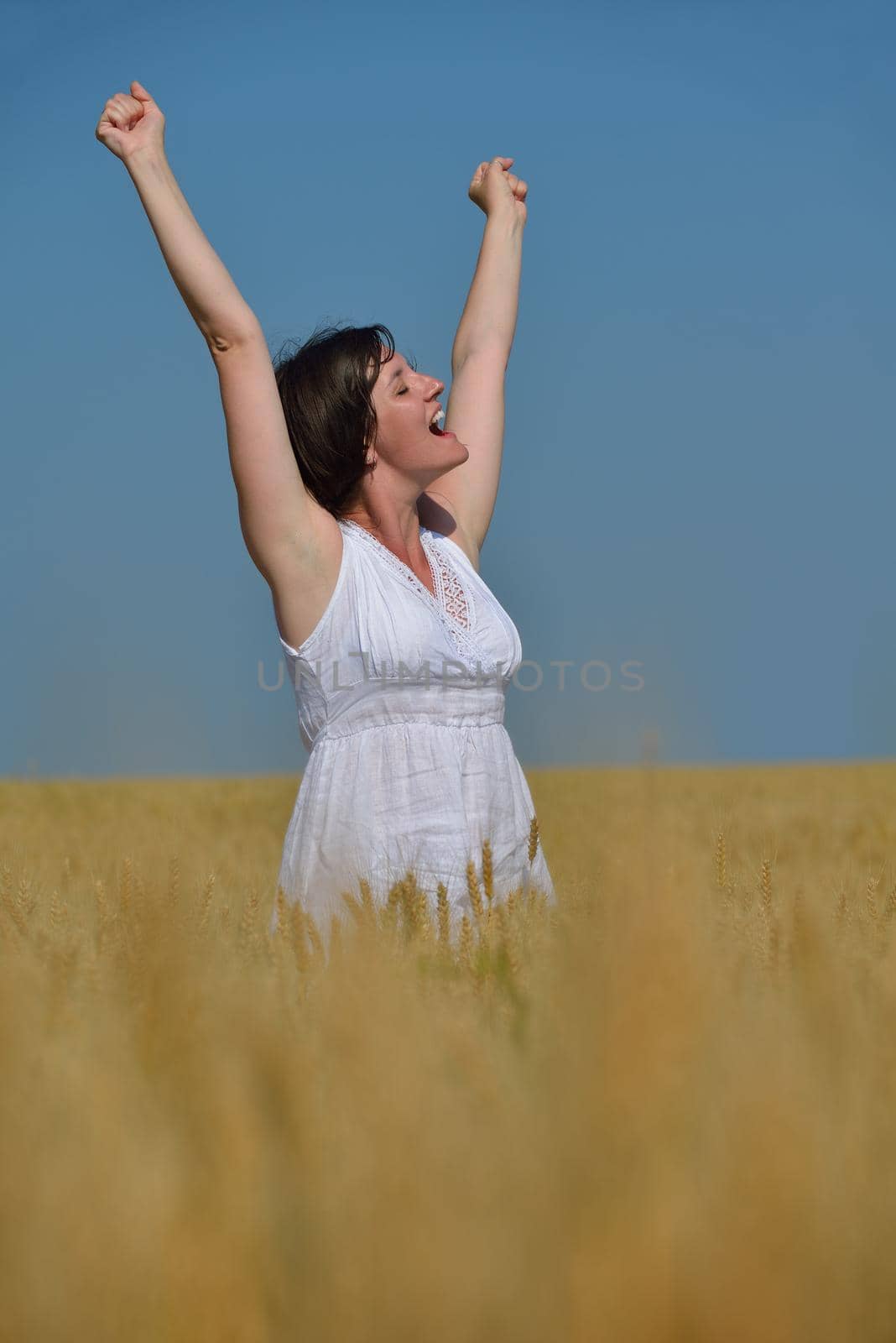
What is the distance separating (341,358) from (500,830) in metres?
1.05

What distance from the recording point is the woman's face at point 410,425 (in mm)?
2711

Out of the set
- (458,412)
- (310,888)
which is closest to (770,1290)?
(310,888)

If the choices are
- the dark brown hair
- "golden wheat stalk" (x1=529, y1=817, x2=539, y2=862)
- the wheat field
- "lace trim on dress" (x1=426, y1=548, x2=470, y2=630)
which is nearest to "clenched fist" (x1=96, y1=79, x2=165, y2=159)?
the dark brown hair

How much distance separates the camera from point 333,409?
2.73m

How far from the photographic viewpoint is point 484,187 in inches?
136

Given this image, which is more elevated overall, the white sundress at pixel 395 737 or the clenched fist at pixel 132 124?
the clenched fist at pixel 132 124

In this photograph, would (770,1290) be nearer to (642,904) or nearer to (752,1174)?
(752,1174)

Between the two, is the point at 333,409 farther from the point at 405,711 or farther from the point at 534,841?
the point at 534,841

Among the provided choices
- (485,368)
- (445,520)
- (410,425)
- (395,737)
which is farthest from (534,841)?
(485,368)

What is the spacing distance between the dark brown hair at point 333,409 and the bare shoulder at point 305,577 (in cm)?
16

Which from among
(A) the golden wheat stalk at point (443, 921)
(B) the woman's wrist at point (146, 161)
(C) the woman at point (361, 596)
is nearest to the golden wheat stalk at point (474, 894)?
(A) the golden wheat stalk at point (443, 921)

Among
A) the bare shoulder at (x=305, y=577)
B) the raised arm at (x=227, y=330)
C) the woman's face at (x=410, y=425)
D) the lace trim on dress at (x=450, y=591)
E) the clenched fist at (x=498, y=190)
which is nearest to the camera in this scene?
the raised arm at (x=227, y=330)

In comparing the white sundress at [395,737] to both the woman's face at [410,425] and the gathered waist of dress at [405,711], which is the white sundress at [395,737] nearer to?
the gathered waist of dress at [405,711]

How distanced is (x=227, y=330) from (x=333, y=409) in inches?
16.5
